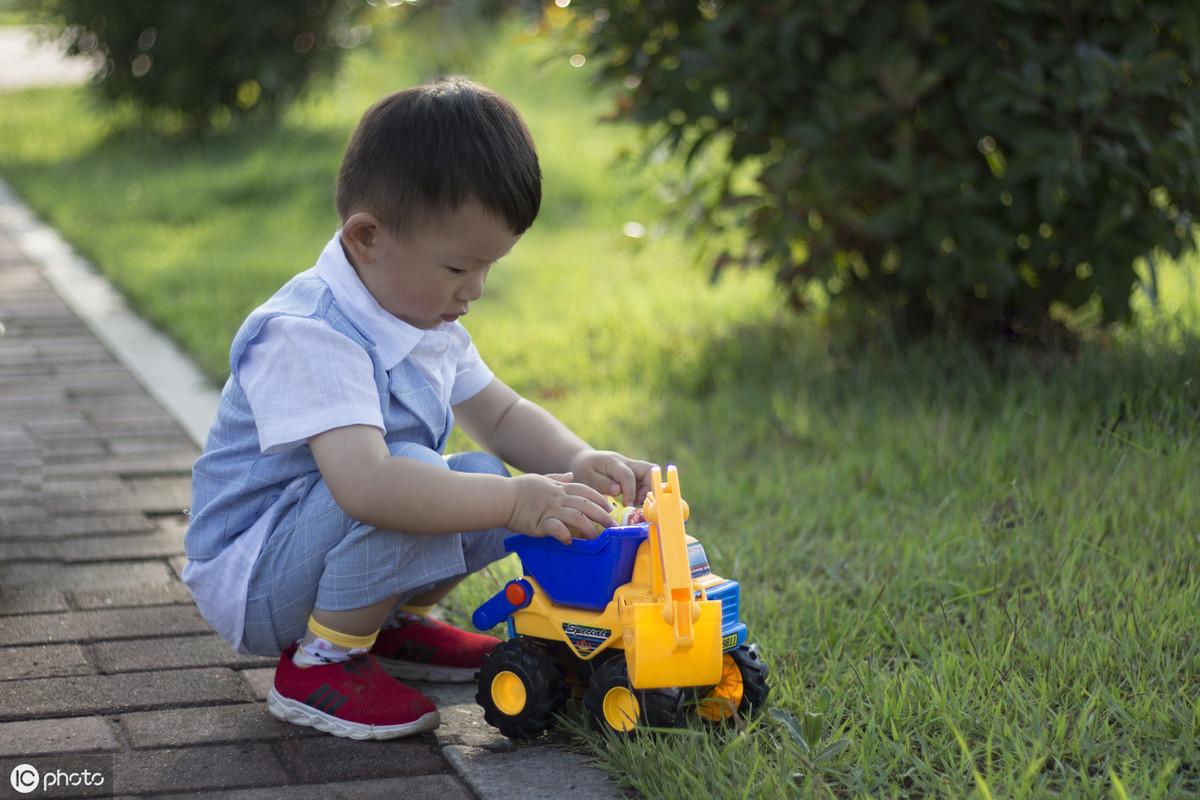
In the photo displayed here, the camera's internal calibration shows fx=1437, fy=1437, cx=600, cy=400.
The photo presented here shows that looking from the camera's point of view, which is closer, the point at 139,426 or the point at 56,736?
the point at 56,736

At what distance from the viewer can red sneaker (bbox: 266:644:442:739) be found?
2.47 meters

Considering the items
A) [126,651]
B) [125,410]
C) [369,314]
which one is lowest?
[125,410]

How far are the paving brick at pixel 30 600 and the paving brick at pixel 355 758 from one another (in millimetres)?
831

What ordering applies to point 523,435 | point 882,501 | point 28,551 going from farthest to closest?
point 882,501 < point 28,551 < point 523,435

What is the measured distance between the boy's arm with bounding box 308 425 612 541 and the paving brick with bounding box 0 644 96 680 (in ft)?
2.34

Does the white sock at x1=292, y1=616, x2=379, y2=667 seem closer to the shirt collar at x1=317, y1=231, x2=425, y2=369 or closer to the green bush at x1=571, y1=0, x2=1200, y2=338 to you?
the shirt collar at x1=317, y1=231, x2=425, y2=369

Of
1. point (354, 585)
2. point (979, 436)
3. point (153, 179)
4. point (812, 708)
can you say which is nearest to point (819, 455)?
point (979, 436)

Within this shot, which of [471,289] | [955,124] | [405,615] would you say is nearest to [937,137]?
[955,124]

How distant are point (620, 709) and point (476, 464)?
537mm

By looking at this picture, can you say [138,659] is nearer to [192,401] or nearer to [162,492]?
[162,492]

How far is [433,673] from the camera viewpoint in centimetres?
278

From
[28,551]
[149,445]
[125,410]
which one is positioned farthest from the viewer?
[125,410]

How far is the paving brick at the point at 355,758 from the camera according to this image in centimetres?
235

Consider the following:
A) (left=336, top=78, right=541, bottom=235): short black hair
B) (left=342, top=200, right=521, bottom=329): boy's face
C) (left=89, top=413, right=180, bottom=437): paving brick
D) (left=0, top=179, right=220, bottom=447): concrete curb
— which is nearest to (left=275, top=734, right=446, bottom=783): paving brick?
(left=342, top=200, right=521, bottom=329): boy's face
